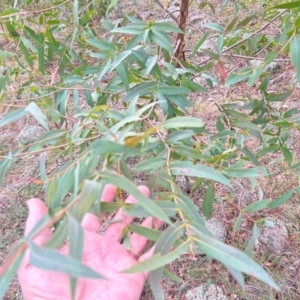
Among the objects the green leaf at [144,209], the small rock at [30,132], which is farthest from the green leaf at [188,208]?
the small rock at [30,132]

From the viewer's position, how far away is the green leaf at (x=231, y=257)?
0.44m

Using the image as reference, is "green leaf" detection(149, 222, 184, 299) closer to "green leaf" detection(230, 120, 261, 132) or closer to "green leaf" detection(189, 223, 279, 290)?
"green leaf" detection(189, 223, 279, 290)

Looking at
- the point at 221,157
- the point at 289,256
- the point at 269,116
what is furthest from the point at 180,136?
the point at 289,256

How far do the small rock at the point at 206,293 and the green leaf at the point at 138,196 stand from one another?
106 cm

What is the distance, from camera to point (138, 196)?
473 millimetres

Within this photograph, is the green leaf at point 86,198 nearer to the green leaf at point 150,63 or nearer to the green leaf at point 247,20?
the green leaf at point 150,63

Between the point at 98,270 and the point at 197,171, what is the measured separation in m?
0.32

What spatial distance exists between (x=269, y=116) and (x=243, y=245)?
638 millimetres

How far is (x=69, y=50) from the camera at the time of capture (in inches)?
47.5

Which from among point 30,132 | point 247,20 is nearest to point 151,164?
point 247,20

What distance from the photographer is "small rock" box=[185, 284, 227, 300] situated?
4.63 feet

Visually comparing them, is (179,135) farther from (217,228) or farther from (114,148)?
(217,228)

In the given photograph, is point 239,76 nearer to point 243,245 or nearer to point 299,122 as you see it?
point 299,122

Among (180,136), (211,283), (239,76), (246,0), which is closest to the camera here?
(180,136)
